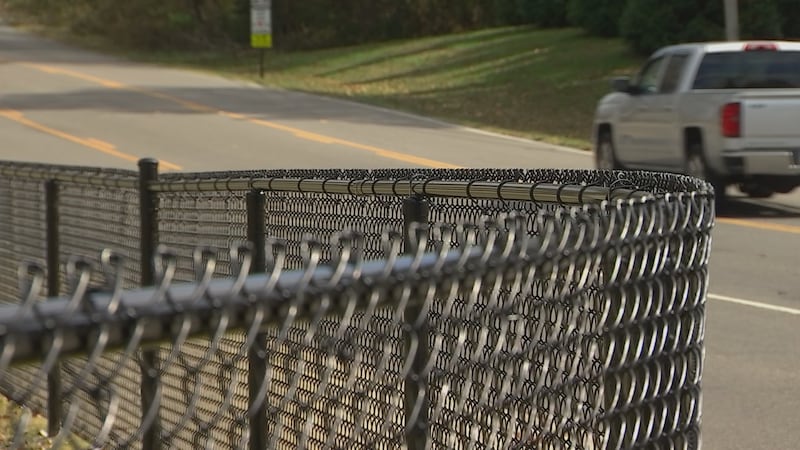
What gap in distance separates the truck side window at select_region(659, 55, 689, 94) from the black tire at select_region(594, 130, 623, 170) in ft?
4.97

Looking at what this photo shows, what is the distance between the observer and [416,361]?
4.60 metres

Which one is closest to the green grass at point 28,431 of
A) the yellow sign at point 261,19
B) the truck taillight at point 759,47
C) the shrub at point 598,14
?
the truck taillight at point 759,47

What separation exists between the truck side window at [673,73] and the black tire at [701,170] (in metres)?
0.80

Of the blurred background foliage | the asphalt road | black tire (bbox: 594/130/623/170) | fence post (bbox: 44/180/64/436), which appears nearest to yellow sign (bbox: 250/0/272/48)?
the asphalt road

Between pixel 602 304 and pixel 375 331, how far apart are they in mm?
1218

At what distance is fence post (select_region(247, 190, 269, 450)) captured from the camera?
210 inches

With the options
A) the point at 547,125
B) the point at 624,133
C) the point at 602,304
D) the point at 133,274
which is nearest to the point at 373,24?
the point at 547,125

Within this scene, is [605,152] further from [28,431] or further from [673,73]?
[28,431]

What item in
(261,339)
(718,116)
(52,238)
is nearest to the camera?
(261,339)

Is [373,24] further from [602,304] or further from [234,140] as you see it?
[602,304]

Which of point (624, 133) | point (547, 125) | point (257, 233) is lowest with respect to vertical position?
point (547, 125)

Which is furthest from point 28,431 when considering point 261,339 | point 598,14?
point 598,14

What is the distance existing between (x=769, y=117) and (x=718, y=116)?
0.53m

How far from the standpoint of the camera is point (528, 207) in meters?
5.08
